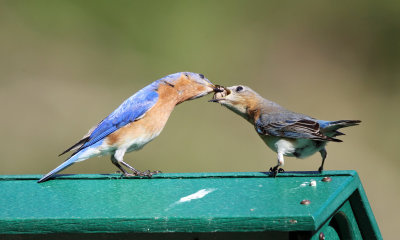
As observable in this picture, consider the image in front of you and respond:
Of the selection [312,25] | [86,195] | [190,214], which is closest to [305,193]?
[190,214]

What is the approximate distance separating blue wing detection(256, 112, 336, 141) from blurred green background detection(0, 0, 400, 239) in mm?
2548

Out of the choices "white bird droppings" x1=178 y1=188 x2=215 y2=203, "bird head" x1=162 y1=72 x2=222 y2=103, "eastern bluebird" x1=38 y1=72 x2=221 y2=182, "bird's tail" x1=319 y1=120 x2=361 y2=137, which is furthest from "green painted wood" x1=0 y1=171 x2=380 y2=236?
"bird head" x1=162 y1=72 x2=222 y2=103

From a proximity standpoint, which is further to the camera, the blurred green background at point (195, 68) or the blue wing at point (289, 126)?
the blurred green background at point (195, 68)

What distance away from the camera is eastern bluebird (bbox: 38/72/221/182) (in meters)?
6.00

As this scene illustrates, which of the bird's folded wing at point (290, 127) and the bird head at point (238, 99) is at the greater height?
the bird head at point (238, 99)

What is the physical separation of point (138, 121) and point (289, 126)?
125 cm

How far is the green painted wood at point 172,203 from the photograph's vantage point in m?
4.29

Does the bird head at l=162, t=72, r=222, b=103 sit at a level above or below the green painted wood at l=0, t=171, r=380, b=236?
above

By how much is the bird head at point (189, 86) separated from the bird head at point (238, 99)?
2.42 ft

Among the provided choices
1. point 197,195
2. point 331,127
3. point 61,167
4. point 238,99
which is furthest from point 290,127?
point 61,167

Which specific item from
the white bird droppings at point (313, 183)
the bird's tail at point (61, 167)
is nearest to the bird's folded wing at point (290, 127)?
the white bird droppings at point (313, 183)

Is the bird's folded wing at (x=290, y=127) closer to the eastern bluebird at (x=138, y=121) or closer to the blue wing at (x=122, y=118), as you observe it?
the eastern bluebird at (x=138, y=121)

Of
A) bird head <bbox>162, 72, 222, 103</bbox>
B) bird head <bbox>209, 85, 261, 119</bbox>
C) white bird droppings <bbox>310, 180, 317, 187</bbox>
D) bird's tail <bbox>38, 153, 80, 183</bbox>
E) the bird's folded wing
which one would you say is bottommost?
white bird droppings <bbox>310, 180, 317, 187</bbox>

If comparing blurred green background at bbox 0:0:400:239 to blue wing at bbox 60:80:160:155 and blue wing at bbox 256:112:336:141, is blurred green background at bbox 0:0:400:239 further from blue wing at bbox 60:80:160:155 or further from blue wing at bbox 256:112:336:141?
blue wing at bbox 60:80:160:155
